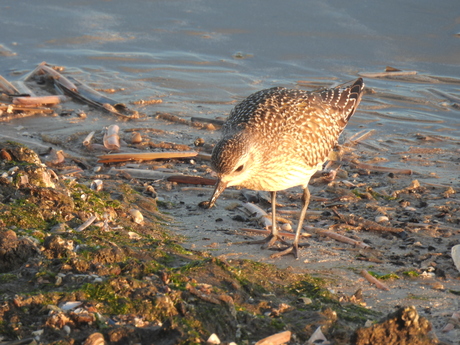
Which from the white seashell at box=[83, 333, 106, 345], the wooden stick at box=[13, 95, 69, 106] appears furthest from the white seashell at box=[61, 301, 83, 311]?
the wooden stick at box=[13, 95, 69, 106]

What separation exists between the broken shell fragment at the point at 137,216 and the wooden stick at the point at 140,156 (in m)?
1.90

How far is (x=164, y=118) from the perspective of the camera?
944 centimetres

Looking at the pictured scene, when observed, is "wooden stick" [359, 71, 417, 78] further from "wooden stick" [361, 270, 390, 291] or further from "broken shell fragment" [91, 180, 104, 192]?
"wooden stick" [361, 270, 390, 291]

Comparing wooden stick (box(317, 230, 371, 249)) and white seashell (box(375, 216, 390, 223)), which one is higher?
white seashell (box(375, 216, 390, 223))

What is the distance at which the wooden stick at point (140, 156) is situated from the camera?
25.3 ft

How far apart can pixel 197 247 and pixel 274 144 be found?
4.19 feet

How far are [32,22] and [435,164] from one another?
845 centimetres

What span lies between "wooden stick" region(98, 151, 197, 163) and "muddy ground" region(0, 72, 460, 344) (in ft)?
0.23

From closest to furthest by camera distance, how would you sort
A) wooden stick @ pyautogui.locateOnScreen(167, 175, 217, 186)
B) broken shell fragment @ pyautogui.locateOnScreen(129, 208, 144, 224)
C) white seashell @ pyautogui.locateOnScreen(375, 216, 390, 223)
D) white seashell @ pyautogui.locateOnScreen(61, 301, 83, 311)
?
white seashell @ pyautogui.locateOnScreen(61, 301, 83, 311), broken shell fragment @ pyautogui.locateOnScreen(129, 208, 144, 224), white seashell @ pyautogui.locateOnScreen(375, 216, 390, 223), wooden stick @ pyautogui.locateOnScreen(167, 175, 217, 186)

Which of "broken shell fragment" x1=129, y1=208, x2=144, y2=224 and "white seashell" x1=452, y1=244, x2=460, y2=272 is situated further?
"broken shell fragment" x1=129, y1=208, x2=144, y2=224

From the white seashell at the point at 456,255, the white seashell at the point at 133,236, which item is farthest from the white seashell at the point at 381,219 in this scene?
the white seashell at the point at 133,236

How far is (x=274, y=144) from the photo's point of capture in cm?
616

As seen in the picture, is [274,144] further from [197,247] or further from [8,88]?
[8,88]

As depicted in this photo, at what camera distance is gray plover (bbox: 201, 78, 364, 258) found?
570 cm
